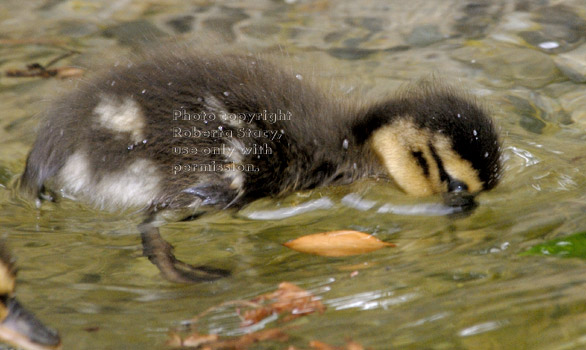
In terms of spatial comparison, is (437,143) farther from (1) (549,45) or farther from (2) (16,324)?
(1) (549,45)

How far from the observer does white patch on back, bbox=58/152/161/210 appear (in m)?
2.05

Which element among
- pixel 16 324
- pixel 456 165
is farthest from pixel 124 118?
pixel 456 165

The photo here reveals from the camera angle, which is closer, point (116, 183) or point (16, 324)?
point (16, 324)

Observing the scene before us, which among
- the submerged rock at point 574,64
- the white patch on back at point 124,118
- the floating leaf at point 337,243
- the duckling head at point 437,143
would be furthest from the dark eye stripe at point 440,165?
the submerged rock at point 574,64

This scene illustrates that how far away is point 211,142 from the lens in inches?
81.1

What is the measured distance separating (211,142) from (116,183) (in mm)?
275

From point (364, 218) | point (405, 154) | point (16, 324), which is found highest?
point (16, 324)

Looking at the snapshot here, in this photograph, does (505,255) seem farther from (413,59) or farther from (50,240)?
(413,59)

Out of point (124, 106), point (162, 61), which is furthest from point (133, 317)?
point (162, 61)

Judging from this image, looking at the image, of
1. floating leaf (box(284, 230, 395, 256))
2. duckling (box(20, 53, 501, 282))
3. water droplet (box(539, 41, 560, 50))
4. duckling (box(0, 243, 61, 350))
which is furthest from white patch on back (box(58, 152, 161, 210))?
water droplet (box(539, 41, 560, 50))

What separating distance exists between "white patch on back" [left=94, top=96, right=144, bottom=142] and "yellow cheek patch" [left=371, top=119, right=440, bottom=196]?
0.66m

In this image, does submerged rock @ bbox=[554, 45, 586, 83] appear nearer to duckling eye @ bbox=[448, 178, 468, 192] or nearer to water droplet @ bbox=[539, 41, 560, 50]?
water droplet @ bbox=[539, 41, 560, 50]

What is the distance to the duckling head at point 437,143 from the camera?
200cm

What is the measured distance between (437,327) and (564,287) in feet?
0.90
